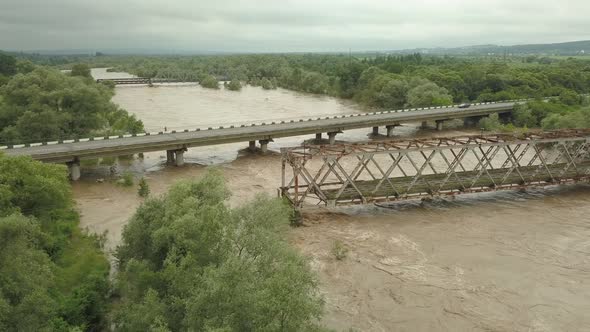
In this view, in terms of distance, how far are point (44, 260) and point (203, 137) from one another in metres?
32.4

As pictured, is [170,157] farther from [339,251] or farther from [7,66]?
[7,66]

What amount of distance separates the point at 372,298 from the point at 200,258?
9.61 meters

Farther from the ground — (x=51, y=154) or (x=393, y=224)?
(x=51, y=154)

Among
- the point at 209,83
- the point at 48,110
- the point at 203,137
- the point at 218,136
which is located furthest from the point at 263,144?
the point at 209,83

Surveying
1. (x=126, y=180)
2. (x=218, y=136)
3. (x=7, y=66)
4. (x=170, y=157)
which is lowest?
(x=126, y=180)

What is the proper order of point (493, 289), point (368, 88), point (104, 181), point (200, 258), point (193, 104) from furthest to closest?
point (368, 88)
point (193, 104)
point (104, 181)
point (493, 289)
point (200, 258)

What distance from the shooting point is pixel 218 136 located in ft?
173

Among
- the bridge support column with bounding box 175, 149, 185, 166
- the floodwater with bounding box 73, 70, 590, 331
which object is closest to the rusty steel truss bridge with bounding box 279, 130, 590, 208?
the floodwater with bounding box 73, 70, 590, 331

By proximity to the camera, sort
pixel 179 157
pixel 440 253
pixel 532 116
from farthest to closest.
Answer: pixel 532 116 → pixel 179 157 → pixel 440 253

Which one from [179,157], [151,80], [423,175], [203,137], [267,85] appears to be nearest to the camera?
[423,175]

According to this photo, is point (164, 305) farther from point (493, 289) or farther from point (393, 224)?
point (393, 224)

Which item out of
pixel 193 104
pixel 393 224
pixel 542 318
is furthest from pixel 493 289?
pixel 193 104

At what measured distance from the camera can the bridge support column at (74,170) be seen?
42.8 metres

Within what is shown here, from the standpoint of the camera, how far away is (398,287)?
24.8m
